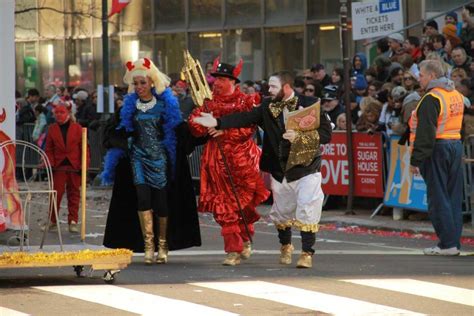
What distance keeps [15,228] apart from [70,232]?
3.48 metres

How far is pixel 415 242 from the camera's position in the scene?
16.4 meters

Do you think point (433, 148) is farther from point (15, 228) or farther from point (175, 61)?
point (175, 61)

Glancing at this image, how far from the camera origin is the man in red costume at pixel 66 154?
17.7m

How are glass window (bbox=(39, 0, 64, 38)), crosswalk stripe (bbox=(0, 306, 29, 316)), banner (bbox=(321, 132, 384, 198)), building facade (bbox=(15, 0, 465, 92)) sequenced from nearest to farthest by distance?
crosswalk stripe (bbox=(0, 306, 29, 316)) → banner (bbox=(321, 132, 384, 198)) → building facade (bbox=(15, 0, 465, 92)) → glass window (bbox=(39, 0, 64, 38))

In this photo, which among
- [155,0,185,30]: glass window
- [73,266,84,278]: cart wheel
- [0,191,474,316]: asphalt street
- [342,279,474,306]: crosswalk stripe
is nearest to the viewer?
[0,191,474,316]: asphalt street

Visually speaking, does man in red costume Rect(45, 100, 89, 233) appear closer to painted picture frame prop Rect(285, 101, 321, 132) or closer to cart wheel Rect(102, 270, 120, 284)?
painted picture frame prop Rect(285, 101, 321, 132)

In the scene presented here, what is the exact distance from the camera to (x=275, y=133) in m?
12.8

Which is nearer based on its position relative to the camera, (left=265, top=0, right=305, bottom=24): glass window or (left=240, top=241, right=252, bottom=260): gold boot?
(left=240, top=241, right=252, bottom=260): gold boot

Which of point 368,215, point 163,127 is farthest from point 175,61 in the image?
point 163,127

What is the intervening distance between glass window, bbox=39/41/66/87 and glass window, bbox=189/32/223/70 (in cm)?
586

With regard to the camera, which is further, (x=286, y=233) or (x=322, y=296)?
(x=286, y=233)

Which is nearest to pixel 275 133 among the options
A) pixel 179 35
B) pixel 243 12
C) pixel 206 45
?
pixel 243 12

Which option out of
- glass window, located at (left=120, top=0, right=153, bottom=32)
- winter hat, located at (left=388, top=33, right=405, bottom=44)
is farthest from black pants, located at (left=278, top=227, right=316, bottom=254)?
glass window, located at (left=120, top=0, right=153, bottom=32)

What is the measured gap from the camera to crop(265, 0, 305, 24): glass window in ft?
96.2
